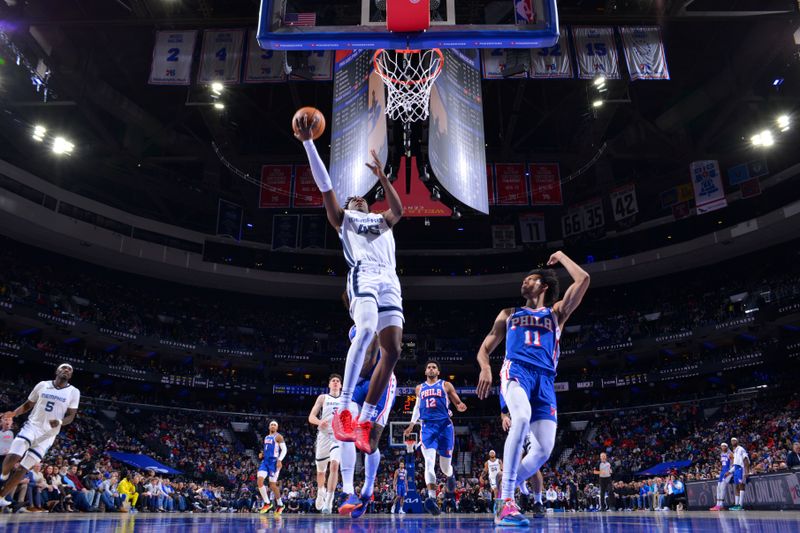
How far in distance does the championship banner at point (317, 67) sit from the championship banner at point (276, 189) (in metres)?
7.19

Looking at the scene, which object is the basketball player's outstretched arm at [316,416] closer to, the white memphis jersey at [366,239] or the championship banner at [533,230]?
the white memphis jersey at [366,239]

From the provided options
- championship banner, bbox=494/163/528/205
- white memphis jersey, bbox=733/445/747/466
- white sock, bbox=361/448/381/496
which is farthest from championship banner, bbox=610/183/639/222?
white sock, bbox=361/448/381/496

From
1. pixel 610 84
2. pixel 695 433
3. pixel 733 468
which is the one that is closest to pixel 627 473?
pixel 695 433

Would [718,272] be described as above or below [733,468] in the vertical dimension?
above

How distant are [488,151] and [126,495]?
21026mm

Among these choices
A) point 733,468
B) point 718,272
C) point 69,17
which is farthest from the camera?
point 718,272

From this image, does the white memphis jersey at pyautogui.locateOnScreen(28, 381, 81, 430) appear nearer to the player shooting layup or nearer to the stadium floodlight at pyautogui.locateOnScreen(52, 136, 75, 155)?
the player shooting layup

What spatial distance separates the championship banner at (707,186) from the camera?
26.8m

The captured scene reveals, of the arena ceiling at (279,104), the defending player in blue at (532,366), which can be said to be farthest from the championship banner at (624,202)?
the defending player in blue at (532,366)

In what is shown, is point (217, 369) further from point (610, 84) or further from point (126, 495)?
point (610, 84)

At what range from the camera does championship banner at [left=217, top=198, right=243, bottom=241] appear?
30094mm

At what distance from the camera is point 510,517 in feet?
15.9

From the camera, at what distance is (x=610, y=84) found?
A: 72.1 feet

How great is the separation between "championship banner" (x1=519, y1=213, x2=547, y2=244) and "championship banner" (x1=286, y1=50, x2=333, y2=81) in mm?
16505
